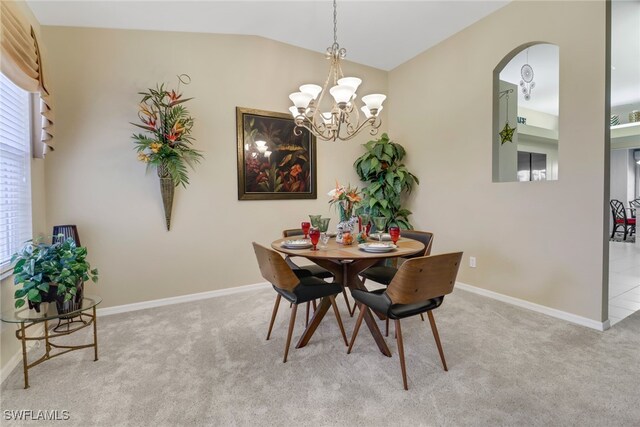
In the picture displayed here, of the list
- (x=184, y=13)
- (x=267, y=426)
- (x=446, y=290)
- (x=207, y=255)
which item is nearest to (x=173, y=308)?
(x=207, y=255)

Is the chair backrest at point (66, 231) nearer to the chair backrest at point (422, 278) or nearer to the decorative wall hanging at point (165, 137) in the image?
the decorative wall hanging at point (165, 137)

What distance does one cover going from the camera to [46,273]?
196 cm

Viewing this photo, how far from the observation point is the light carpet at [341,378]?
1.60 m

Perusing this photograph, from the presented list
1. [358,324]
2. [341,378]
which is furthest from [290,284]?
[341,378]

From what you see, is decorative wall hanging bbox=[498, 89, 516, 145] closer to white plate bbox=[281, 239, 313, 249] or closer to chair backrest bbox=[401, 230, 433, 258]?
chair backrest bbox=[401, 230, 433, 258]

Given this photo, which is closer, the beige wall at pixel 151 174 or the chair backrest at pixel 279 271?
the chair backrest at pixel 279 271

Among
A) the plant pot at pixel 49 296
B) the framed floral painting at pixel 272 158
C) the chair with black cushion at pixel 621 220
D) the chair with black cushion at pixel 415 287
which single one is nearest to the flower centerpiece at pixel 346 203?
the chair with black cushion at pixel 415 287

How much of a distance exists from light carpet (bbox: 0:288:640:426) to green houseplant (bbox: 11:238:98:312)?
53cm

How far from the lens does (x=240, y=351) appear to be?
227 centimetres

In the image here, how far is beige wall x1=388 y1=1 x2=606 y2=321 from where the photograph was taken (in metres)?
2.55

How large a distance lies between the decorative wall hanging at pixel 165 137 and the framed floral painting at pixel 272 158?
2.04 feet

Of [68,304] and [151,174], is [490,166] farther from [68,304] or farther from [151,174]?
[68,304]

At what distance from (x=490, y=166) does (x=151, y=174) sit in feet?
12.0

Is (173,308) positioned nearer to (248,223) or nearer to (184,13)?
(248,223)
